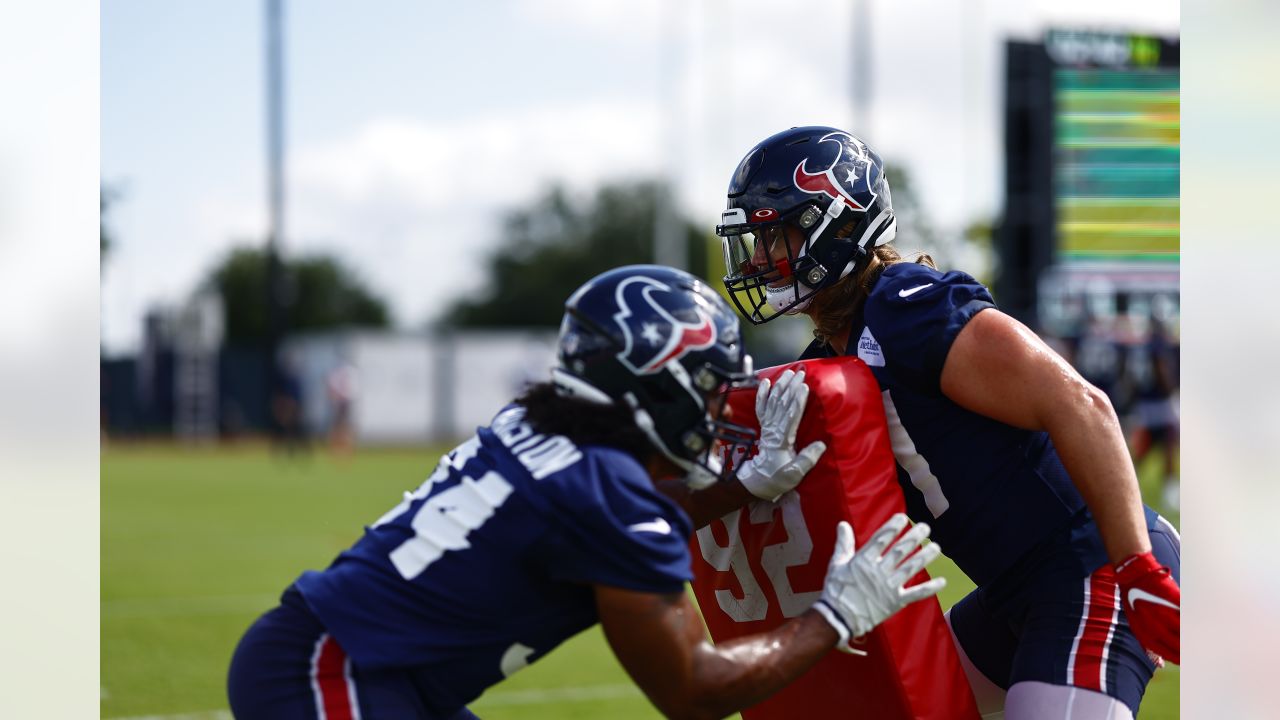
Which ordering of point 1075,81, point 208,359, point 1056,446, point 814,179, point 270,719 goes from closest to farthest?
point 270,719 → point 1056,446 → point 814,179 → point 1075,81 → point 208,359

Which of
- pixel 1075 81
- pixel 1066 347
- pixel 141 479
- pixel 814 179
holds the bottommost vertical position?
pixel 141 479

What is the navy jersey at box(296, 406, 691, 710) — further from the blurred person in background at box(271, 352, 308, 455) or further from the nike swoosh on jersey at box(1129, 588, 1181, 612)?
the blurred person in background at box(271, 352, 308, 455)

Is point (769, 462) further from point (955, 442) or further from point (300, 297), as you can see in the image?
point (300, 297)

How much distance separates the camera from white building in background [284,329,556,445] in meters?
32.2

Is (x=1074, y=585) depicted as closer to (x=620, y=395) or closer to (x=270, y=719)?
(x=620, y=395)

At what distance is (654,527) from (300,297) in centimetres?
6177

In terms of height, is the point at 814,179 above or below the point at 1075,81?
below

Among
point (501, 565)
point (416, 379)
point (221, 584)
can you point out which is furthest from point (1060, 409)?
point (416, 379)

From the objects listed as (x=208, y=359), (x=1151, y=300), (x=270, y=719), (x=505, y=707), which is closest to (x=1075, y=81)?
(x=1151, y=300)

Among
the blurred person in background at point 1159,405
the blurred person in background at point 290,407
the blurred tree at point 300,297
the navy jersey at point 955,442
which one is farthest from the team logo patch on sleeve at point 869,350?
the blurred tree at point 300,297
